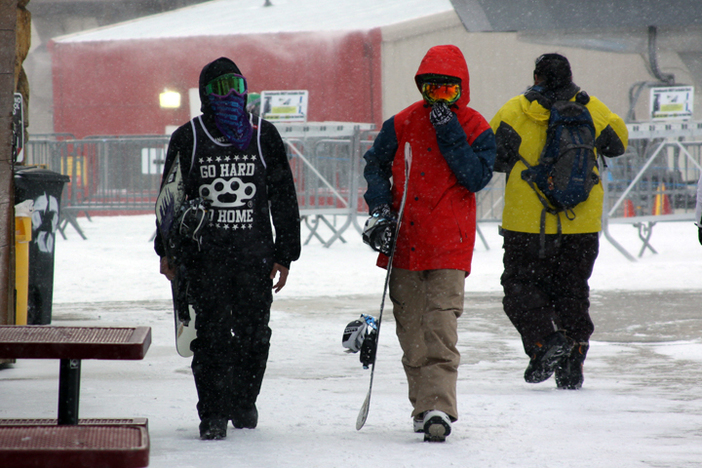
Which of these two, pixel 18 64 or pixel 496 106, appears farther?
pixel 496 106

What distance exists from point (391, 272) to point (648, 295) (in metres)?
5.68

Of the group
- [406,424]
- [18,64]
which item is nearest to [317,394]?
[406,424]

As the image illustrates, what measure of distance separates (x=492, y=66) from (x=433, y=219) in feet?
60.2

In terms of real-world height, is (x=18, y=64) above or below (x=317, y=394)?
above

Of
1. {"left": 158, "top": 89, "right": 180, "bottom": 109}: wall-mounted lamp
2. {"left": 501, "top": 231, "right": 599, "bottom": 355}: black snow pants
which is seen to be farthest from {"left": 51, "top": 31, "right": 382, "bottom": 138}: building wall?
{"left": 501, "top": 231, "right": 599, "bottom": 355}: black snow pants

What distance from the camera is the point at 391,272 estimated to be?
4.66 meters

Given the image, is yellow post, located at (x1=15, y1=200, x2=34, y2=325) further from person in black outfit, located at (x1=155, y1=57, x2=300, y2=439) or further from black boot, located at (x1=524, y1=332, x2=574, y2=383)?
black boot, located at (x1=524, y1=332, x2=574, y2=383)

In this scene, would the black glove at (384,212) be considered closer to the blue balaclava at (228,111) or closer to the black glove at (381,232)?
the black glove at (381,232)

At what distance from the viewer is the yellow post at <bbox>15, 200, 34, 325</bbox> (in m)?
6.03

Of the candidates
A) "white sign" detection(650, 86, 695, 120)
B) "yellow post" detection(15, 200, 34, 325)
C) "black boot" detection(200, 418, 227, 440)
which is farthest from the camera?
"white sign" detection(650, 86, 695, 120)

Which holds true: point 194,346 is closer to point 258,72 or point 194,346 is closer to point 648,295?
point 648,295

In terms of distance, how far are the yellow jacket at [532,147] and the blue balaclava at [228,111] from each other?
1757 mm

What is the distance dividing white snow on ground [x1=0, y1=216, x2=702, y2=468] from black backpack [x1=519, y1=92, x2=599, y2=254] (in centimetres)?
106

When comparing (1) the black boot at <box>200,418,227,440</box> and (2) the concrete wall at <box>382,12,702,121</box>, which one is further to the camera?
(2) the concrete wall at <box>382,12,702,121</box>
